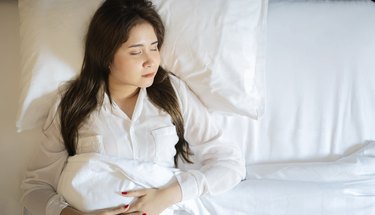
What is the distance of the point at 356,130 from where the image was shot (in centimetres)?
128

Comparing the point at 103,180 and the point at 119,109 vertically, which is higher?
the point at 119,109

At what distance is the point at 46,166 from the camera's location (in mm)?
1233

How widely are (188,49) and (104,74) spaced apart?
249 millimetres

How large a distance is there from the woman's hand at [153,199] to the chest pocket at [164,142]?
9 cm

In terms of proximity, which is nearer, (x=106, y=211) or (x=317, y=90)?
(x=106, y=211)

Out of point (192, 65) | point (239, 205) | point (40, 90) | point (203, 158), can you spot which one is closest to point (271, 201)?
point (239, 205)

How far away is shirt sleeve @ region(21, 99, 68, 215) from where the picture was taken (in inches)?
47.9

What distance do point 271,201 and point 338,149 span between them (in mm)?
265

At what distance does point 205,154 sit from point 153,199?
21 cm

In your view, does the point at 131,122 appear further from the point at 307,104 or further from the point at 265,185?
the point at 307,104

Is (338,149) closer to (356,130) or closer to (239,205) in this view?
(356,130)

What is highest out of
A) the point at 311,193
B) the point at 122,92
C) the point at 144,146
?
the point at 122,92

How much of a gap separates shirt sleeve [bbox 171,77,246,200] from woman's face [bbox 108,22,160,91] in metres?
0.13

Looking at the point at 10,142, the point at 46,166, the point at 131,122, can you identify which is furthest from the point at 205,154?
the point at 10,142
